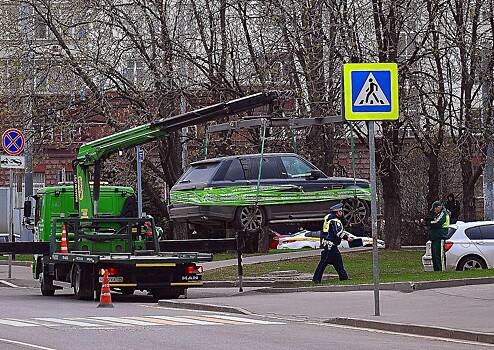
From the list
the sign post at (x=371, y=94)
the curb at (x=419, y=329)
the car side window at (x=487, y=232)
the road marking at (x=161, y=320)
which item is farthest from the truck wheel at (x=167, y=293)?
the car side window at (x=487, y=232)

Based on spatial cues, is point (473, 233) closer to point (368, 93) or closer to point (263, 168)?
point (263, 168)

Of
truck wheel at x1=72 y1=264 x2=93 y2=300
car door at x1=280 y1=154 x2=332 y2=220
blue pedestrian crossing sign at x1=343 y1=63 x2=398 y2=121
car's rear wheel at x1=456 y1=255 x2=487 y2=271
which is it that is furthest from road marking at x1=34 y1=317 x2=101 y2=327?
car's rear wheel at x1=456 y1=255 x2=487 y2=271

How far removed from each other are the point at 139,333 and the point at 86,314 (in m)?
4.04

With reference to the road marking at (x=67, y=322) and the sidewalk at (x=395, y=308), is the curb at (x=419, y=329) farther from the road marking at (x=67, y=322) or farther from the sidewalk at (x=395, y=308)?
the road marking at (x=67, y=322)

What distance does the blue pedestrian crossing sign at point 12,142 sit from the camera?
31078 mm

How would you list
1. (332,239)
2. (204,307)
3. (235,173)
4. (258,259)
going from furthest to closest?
(258,259), (235,173), (332,239), (204,307)

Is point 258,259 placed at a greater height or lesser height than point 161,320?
greater

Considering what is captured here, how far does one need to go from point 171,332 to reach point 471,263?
12.5 meters

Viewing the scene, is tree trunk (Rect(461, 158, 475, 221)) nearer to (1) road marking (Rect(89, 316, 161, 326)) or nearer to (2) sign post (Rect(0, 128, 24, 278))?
(2) sign post (Rect(0, 128, 24, 278))

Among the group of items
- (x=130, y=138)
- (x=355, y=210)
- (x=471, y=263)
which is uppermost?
(x=130, y=138)

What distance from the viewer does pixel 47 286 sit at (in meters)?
25.2

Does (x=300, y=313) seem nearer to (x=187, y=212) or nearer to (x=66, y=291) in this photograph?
(x=187, y=212)

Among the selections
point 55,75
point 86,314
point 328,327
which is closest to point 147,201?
point 55,75

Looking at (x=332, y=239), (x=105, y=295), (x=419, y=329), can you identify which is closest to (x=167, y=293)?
(x=105, y=295)
